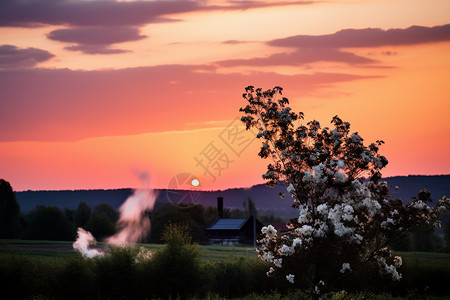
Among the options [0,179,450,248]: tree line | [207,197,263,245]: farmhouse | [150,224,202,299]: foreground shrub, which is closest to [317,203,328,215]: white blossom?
[150,224,202,299]: foreground shrub

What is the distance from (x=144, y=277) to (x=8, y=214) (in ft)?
295

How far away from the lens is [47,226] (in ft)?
372

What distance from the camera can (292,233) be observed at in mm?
24172

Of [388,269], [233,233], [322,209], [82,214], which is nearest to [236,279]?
[388,269]

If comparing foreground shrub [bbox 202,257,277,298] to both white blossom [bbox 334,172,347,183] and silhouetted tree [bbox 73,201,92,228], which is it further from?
silhouetted tree [bbox 73,201,92,228]

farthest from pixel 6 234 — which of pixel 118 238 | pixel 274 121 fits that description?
pixel 274 121

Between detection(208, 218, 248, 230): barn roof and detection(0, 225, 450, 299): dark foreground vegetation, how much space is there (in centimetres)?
7503

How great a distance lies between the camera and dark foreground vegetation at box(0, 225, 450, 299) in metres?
36.7

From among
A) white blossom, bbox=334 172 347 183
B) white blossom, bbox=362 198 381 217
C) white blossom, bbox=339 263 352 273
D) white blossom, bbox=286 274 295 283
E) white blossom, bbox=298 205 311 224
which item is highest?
white blossom, bbox=334 172 347 183

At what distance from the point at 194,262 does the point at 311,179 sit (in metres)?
16.9

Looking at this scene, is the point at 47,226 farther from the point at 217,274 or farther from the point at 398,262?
the point at 398,262

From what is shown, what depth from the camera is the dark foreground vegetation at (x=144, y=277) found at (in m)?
36.7

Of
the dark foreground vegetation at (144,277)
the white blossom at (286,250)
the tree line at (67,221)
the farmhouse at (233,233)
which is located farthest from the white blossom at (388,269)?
the farmhouse at (233,233)

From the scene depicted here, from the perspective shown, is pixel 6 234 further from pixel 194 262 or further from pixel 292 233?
pixel 292 233
